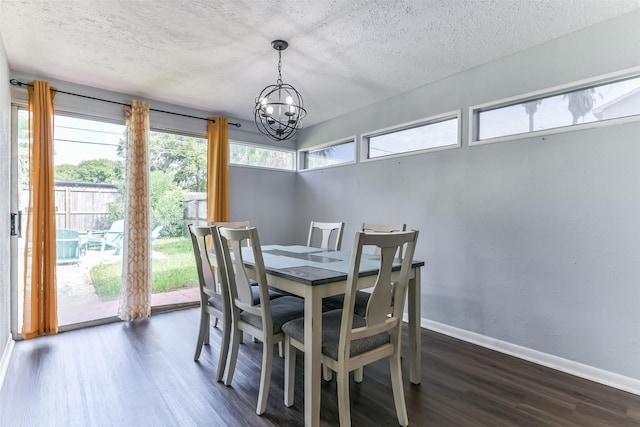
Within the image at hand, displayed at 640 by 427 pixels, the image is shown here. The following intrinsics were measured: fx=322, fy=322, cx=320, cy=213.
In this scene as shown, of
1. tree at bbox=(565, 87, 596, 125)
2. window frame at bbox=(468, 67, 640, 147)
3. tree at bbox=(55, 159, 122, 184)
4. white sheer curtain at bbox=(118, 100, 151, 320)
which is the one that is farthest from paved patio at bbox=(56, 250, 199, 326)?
tree at bbox=(565, 87, 596, 125)

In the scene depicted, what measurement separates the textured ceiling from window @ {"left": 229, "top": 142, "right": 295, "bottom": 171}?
3.80ft

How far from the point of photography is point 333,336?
5.75 feet

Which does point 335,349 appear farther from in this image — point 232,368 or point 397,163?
point 397,163

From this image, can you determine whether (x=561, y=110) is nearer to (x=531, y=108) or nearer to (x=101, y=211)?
(x=531, y=108)

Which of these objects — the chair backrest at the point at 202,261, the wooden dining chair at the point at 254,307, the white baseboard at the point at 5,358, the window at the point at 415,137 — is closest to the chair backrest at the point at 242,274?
the wooden dining chair at the point at 254,307

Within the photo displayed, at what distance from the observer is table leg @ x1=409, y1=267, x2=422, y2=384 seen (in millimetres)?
2221

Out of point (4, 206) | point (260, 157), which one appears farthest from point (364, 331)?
point (260, 157)

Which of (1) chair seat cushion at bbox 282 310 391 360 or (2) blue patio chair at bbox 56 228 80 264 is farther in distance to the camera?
(2) blue patio chair at bbox 56 228 80 264

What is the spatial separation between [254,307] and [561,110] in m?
2.73

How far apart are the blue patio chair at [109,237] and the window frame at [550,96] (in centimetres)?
378

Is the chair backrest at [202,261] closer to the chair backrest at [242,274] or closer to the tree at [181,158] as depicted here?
the chair backrest at [242,274]

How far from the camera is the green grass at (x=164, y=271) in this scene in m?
3.54

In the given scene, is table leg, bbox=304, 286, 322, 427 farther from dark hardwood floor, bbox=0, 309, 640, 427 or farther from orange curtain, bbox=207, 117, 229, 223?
orange curtain, bbox=207, 117, 229, 223

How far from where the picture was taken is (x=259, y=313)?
6.46 ft
